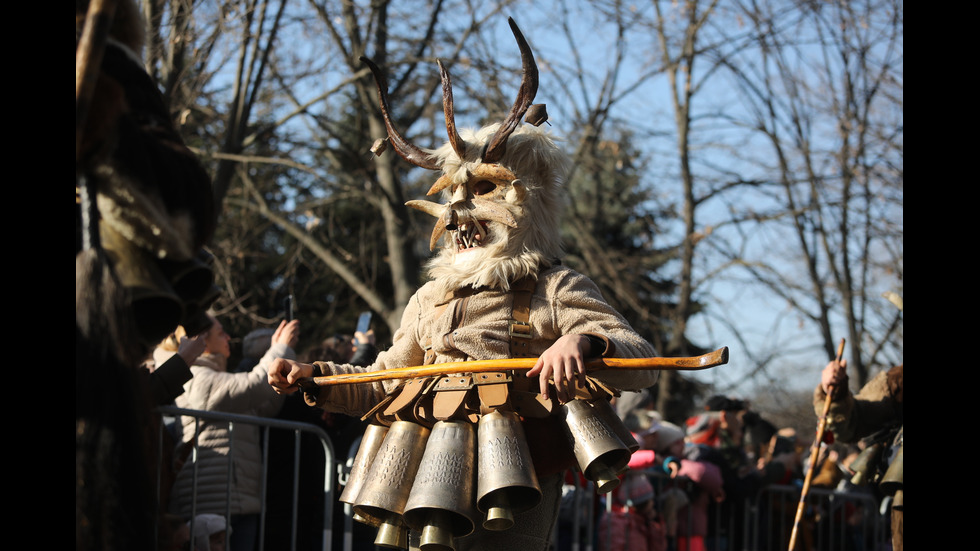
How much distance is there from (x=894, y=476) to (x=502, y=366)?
8.54 feet

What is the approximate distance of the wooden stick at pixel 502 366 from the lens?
2.64 meters

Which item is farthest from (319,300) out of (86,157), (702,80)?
(86,157)

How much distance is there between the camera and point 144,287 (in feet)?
5.65

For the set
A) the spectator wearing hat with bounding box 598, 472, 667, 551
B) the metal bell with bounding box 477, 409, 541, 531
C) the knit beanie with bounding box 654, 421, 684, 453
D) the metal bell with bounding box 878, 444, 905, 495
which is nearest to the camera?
the metal bell with bounding box 477, 409, 541, 531

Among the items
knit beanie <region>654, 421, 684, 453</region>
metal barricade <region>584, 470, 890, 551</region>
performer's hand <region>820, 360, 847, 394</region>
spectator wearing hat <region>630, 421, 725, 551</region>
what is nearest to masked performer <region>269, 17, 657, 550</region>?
performer's hand <region>820, 360, 847, 394</region>

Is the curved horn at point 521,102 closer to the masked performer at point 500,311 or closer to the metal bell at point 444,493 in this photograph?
the masked performer at point 500,311

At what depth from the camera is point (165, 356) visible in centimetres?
484

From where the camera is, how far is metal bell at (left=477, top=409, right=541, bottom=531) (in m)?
2.88

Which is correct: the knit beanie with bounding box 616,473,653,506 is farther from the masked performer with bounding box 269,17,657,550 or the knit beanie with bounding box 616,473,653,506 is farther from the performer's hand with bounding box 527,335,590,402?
the performer's hand with bounding box 527,335,590,402

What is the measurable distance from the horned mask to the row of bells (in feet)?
1.67

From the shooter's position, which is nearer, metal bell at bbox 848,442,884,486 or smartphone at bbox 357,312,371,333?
metal bell at bbox 848,442,884,486

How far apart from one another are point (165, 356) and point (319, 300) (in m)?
9.35
